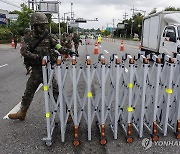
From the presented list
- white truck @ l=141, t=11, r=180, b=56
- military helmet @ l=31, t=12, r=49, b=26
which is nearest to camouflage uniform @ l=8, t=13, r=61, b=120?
military helmet @ l=31, t=12, r=49, b=26

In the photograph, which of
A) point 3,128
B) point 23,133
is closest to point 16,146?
point 23,133

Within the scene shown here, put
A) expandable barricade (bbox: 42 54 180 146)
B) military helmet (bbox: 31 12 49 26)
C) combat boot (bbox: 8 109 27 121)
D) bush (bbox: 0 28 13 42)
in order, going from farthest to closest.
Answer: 1. bush (bbox: 0 28 13 42)
2. combat boot (bbox: 8 109 27 121)
3. military helmet (bbox: 31 12 49 26)
4. expandable barricade (bbox: 42 54 180 146)

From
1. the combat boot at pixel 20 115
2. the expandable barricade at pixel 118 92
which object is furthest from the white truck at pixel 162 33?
the combat boot at pixel 20 115

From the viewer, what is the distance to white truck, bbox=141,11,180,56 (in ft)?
32.7

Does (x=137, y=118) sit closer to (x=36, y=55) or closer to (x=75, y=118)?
(x=75, y=118)

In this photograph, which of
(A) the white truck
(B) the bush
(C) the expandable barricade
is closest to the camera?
(C) the expandable barricade

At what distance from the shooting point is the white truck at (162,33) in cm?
996

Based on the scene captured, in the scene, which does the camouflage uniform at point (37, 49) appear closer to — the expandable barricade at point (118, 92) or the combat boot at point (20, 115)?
the combat boot at point (20, 115)

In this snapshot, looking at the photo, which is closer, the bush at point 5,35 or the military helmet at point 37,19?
the military helmet at point 37,19

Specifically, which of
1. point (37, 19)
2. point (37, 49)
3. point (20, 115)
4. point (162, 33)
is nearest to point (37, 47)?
point (37, 49)

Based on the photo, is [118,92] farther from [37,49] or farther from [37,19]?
[37,19]

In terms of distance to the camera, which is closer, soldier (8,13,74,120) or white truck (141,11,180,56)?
soldier (8,13,74,120)

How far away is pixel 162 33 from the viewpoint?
37.1 feet

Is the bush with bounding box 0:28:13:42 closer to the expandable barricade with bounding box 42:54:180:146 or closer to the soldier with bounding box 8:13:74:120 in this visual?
the soldier with bounding box 8:13:74:120
